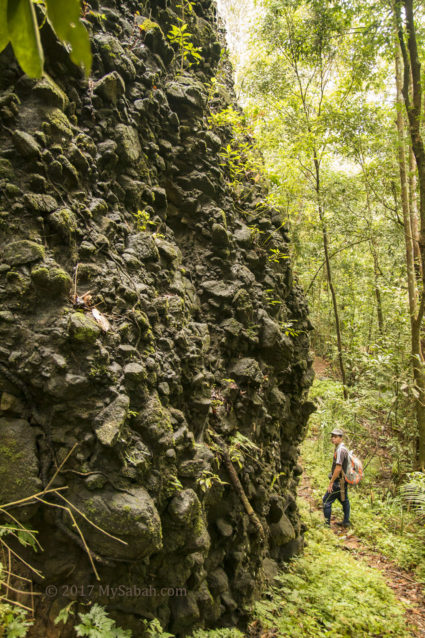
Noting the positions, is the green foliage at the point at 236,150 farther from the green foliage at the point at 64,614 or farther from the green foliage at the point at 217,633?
the green foliage at the point at 217,633

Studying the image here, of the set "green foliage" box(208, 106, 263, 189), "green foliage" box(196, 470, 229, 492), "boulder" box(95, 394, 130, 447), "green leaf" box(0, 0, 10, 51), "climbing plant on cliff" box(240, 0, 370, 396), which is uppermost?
"climbing plant on cliff" box(240, 0, 370, 396)

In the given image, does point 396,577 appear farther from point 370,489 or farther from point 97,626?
point 97,626

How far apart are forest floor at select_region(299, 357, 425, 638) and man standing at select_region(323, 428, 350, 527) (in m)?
0.29

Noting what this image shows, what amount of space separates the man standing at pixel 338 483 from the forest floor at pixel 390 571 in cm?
29

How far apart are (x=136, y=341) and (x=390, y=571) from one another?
234 inches

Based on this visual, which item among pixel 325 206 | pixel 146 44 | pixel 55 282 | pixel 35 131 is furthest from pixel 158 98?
pixel 325 206

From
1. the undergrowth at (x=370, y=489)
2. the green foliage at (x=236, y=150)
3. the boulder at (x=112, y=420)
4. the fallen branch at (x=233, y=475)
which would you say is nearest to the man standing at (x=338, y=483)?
the undergrowth at (x=370, y=489)

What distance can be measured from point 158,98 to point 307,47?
548 centimetres

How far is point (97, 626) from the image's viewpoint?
2.18 metres

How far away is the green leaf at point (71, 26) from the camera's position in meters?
0.64

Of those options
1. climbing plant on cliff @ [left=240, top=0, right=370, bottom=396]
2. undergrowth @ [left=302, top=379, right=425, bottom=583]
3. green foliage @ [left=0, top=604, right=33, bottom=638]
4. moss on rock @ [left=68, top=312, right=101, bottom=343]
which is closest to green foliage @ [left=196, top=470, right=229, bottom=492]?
green foliage @ [left=0, top=604, right=33, bottom=638]

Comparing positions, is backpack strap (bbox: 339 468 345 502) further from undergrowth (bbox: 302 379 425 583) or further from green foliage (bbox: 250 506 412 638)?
green foliage (bbox: 250 506 412 638)

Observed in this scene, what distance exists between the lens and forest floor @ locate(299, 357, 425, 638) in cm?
483

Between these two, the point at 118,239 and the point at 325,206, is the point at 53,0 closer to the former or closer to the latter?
the point at 118,239
